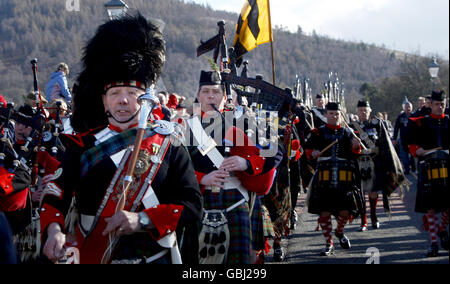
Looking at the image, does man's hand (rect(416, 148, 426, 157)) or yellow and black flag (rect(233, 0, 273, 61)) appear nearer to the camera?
man's hand (rect(416, 148, 426, 157))

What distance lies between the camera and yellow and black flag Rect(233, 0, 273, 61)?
8.27 meters

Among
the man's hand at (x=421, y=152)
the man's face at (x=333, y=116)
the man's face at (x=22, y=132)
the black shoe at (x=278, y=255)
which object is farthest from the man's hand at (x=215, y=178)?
the man's face at (x=333, y=116)

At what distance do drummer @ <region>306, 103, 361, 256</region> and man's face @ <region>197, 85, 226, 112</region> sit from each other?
12.0 ft

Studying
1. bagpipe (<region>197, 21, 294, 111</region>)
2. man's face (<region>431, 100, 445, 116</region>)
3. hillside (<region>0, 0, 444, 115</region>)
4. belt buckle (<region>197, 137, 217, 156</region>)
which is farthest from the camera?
hillside (<region>0, 0, 444, 115</region>)

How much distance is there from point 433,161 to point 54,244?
242 inches

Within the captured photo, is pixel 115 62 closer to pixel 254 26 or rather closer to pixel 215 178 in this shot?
pixel 215 178

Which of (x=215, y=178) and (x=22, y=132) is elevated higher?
(x=22, y=132)

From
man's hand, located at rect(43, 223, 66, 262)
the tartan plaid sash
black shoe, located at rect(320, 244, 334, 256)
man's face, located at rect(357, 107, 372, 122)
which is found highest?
man's face, located at rect(357, 107, 372, 122)

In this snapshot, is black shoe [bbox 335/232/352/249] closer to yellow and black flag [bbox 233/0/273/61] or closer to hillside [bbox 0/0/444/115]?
yellow and black flag [bbox 233/0/273/61]

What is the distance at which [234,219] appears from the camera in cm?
467

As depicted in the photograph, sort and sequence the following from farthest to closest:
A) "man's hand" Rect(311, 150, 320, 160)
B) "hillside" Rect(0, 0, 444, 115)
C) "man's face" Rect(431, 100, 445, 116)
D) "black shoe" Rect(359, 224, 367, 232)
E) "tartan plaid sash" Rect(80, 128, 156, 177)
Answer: "hillside" Rect(0, 0, 444, 115) → "black shoe" Rect(359, 224, 367, 232) → "man's hand" Rect(311, 150, 320, 160) → "man's face" Rect(431, 100, 445, 116) → "tartan plaid sash" Rect(80, 128, 156, 177)

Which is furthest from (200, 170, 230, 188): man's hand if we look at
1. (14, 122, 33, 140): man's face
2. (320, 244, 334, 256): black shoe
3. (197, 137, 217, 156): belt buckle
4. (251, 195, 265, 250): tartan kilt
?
(320, 244, 334, 256): black shoe

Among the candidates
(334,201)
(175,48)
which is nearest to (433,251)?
(334,201)
